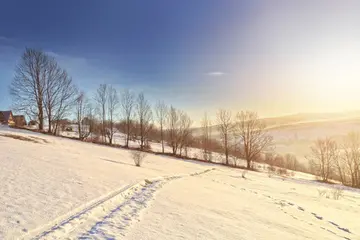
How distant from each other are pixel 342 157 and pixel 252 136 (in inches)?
548

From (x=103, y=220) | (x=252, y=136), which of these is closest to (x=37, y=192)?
(x=103, y=220)

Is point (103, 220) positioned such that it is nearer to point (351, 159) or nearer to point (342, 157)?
point (351, 159)

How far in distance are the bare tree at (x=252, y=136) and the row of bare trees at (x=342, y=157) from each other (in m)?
8.58

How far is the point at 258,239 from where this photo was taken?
5.01 meters

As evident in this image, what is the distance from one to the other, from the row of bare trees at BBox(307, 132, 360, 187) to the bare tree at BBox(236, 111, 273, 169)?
858cm

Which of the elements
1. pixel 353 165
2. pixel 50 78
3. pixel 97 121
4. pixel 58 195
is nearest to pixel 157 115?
pixel 97 121

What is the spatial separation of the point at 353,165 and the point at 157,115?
116 feet

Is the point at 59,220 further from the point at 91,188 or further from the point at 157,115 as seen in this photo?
the point at 157,115

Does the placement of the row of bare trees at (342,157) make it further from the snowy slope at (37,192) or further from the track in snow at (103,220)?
the snowy slope at (37,192)

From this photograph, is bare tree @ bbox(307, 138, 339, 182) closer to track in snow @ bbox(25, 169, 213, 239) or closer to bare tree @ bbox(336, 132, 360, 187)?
bare tree @ bbox(336, 132, 360, 187)

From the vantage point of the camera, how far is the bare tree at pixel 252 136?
127ft

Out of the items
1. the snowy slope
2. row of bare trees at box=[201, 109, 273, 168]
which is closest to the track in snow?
the snowy slope

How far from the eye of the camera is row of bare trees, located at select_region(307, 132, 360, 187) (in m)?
33.5

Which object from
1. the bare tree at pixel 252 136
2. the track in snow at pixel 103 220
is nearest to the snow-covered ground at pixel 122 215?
the track in snow at pixel 103 220
